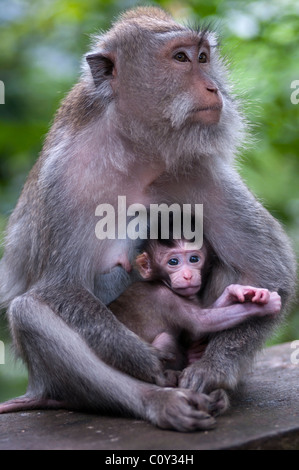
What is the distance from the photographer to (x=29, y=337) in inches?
177

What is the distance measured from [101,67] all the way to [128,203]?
0.88 meters

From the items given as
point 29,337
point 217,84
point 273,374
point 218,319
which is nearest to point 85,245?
point 29,337

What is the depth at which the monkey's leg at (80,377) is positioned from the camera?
4.07m

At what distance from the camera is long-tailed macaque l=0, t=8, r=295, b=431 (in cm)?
435

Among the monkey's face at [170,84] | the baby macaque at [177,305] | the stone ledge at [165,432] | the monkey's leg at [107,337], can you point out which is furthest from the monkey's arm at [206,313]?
the monkey's face at [170,84]

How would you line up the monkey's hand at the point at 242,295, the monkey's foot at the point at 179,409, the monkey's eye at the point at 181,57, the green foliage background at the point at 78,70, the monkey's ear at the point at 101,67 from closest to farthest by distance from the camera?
the monkey's foot at the point at 179,409
the monkey's hand at the point at 242,295
the monkey's eye at the point at 181,57
the monkey's ear at the point at 101,67
the green foliage background at the point at 78,70

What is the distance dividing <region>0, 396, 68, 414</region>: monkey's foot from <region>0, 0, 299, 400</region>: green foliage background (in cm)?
133

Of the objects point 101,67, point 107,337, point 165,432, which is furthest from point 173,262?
point 101,67

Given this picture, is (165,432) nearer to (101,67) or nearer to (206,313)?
(206,313)

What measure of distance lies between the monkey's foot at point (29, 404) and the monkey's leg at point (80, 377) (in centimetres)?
16

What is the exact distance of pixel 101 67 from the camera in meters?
4.80

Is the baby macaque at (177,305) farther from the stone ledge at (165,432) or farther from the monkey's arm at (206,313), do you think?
the stone ledge at (165,432)

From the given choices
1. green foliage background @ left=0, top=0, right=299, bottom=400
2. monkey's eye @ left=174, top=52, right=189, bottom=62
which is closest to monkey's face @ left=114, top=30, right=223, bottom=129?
monkey's eye @ left=174, top=52, right=189, bottom=62
